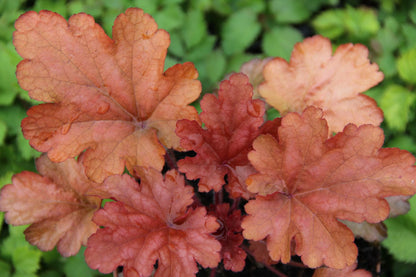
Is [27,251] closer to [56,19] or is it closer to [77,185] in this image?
[77,185]

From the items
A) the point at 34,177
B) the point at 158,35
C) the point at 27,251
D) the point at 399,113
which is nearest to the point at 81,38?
the point at 158,35

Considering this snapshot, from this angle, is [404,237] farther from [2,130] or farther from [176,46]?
[2,130]

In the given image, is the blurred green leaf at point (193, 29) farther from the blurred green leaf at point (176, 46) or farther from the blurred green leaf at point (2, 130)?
the blurred green leaf at point (2, 130)

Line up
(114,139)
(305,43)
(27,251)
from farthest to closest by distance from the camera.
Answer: (27,251)
(305,43)
(114,139)

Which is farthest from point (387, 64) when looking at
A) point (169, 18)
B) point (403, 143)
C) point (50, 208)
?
point (50, 208)

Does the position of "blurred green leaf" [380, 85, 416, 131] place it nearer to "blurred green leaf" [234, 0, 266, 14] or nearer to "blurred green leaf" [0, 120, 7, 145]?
"blurred green leaf" [234, 0, 266, 14]

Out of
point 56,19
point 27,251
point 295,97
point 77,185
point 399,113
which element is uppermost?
point 56,19
